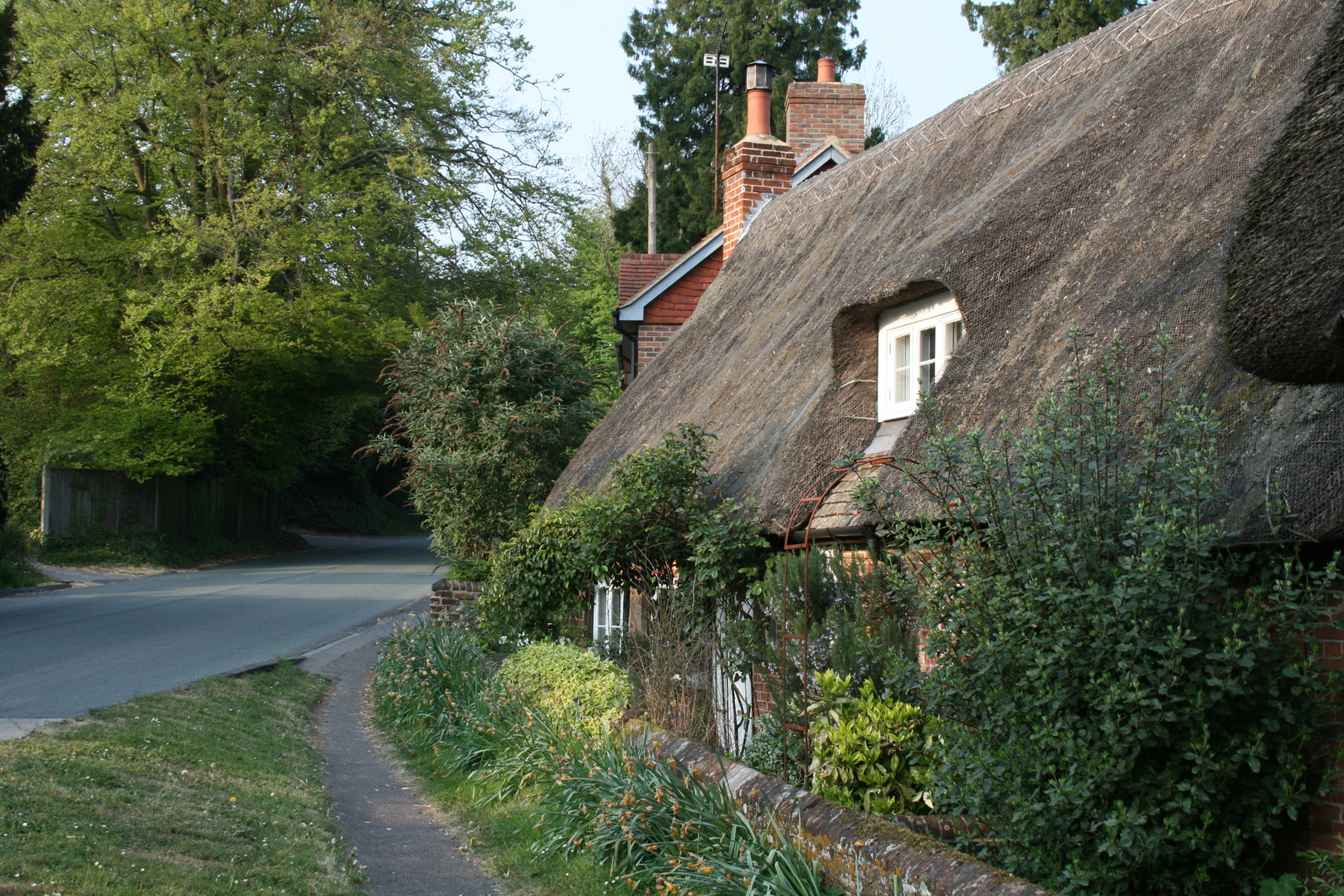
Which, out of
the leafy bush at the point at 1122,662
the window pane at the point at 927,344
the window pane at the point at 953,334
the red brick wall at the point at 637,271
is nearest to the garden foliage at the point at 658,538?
the window pane at the point at 927,344

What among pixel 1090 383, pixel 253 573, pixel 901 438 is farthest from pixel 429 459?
pixel 253 573

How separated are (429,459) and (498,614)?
3.27 m

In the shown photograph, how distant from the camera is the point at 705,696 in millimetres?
7629

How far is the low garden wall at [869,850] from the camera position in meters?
4.05

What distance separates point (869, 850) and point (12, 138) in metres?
16.7

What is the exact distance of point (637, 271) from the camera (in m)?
19.3

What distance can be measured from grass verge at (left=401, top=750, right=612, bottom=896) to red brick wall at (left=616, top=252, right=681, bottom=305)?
10.8 m

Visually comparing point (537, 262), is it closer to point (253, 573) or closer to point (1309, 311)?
point (253, 573)

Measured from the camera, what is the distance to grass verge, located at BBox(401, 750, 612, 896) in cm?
612

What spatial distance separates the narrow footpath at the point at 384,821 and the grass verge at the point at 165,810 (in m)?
0.19

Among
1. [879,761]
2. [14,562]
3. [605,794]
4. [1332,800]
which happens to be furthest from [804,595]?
[14,562]

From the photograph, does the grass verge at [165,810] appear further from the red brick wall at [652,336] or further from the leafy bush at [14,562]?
the leafy bush at [14,562]

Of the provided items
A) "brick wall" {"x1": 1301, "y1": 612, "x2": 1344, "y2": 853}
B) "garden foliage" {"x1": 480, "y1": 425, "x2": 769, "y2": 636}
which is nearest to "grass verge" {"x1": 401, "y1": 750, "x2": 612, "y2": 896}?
"garden foliage" {"x1": 480, "y1": 425, "x2": 769, "y2": 636}

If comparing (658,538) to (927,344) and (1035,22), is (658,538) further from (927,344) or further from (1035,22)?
(1035,22)
